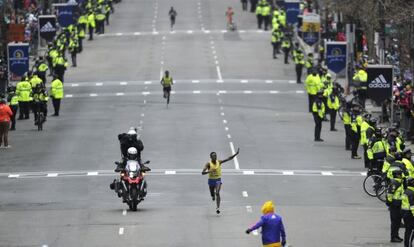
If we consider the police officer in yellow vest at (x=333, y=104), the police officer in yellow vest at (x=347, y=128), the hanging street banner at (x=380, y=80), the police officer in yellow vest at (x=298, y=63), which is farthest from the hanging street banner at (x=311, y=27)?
the police officer in yellow vest at (x=347, y=128)

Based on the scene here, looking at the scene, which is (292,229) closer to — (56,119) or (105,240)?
(105,240)

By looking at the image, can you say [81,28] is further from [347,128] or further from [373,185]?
[373,185]

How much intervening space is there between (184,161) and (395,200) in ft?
49.2

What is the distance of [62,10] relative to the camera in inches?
3588

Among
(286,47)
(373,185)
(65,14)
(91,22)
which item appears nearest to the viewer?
(373,185)

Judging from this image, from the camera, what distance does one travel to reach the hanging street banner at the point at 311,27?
257ft

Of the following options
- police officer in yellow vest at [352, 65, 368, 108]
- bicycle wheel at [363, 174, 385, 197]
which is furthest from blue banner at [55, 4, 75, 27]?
bicycle wheel at [363, 174, 385, 197]

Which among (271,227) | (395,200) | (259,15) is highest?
(271,227)

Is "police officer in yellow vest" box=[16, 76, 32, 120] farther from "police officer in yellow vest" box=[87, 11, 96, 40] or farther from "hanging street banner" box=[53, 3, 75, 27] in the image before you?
"police officer in yellow vest" box=[87, 11, 96, 40]

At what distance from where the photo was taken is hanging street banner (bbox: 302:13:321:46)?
3086 inches

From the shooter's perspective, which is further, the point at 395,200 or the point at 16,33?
the point at 16,33

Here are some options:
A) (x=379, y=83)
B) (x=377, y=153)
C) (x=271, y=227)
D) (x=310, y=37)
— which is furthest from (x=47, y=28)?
(x=271, y=227)

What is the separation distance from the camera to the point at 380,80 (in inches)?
2036

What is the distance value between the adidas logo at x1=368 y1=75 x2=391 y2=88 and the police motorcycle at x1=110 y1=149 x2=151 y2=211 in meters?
16.0
